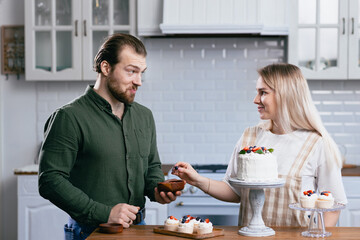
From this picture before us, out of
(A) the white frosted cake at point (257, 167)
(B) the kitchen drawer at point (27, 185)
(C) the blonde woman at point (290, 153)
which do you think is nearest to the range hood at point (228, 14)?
(B) the kitchen drawer at point (27, 185)

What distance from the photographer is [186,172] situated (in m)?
2.55

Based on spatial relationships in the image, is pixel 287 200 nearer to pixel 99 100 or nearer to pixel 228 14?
pixel 99 100

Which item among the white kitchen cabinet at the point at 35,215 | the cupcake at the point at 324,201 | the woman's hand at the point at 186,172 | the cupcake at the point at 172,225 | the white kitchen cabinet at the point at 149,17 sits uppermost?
the white kitchen cabinet at the point at 149,17

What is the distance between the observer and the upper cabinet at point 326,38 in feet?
14.2

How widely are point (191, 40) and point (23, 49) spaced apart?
4.75 feet

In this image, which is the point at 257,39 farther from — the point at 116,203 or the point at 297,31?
the point at 116,203

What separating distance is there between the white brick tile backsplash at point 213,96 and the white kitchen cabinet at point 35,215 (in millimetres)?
1020

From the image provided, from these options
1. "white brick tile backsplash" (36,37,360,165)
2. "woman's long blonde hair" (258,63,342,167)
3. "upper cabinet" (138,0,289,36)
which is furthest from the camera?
"white brick tile backsplash" (36,37,360,165)

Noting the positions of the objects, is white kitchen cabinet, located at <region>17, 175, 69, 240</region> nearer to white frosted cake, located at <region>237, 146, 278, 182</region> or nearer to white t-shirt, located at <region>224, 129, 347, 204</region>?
white t-shirt, located at <region>224, 129, 347, 204</region>

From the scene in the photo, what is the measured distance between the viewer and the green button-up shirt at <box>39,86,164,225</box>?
2.29 m

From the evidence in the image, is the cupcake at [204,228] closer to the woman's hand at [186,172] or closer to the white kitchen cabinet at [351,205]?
the woman's hand at [186,172]

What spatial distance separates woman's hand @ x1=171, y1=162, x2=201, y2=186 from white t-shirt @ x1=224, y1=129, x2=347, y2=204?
1.17 feet

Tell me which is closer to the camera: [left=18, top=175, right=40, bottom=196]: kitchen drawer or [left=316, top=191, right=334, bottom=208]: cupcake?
[left=316, top=191, right=334, bottom=208]: cupcake

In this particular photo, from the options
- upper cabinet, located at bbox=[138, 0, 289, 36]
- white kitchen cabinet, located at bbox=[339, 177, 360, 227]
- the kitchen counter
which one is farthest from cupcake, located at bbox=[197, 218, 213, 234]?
upper cabinet, located at bbox=[138, 0, 289, 36]
